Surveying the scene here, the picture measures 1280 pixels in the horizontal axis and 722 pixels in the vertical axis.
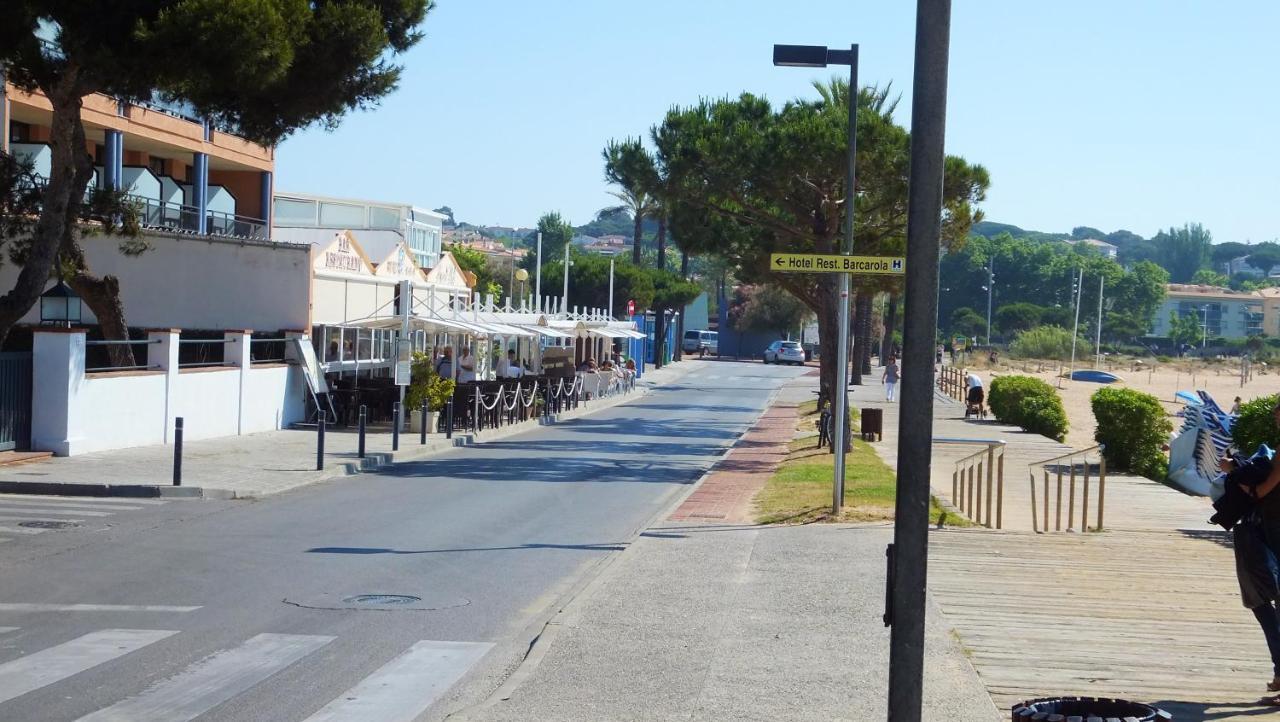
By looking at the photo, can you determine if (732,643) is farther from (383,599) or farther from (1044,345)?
(1044,345)

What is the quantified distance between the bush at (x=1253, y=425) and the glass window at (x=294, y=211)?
38065mm

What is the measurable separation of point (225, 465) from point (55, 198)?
468 cm

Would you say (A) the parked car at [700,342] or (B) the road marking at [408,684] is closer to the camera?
(B) the road marking at [408,684]

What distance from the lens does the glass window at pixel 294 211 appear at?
52.6m

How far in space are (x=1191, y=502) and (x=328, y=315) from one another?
824 inches

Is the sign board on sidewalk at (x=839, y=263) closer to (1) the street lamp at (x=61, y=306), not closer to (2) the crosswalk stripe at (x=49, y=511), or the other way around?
(2) the crosswalk stripe at (x=49, y=511)

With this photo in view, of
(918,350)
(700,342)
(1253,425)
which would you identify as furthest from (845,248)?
(700,342)

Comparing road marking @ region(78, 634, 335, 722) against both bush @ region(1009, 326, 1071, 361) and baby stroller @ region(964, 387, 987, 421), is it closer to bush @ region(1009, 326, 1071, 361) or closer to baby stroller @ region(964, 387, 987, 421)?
baby stroller @ region(964, 387, 987, 421)

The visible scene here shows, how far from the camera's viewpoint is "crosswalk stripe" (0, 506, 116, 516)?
1562cm

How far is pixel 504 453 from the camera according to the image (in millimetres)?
27031

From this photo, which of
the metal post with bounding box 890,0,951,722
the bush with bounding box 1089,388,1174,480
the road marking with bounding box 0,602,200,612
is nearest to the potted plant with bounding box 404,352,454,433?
the bush with bounding box 1089,388,1174,480

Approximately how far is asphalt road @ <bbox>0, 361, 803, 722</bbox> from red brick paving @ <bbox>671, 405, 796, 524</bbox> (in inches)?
23.8

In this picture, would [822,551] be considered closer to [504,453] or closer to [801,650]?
[801,650]

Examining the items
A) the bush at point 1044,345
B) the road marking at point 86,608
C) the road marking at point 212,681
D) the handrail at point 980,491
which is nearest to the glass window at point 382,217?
the handrail at point 980,491
